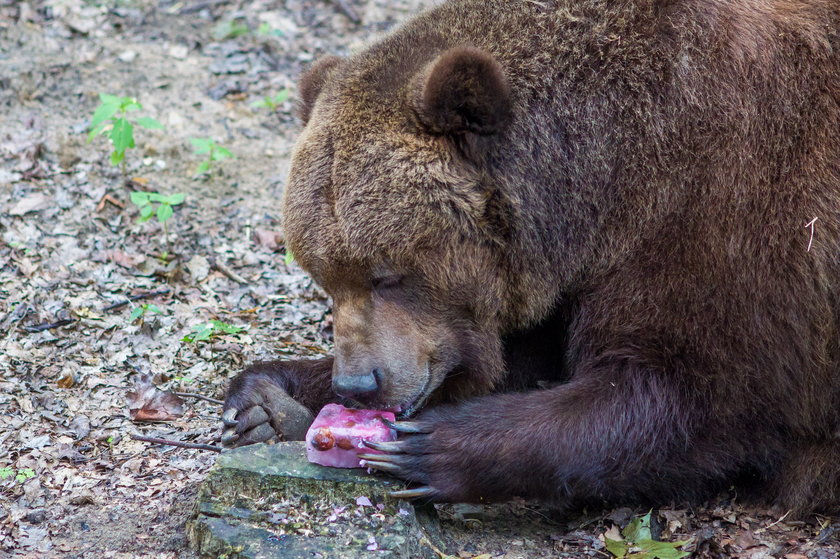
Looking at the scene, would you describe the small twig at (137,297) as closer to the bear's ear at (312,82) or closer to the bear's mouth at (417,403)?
the bear's ear at (312,82)

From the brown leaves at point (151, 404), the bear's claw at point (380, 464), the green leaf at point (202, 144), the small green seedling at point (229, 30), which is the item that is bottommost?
the brown leaves at point (151, 404)

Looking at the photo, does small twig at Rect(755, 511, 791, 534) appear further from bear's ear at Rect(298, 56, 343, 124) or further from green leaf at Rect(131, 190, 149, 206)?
green leaf at Rect(131, 190, 149, 206)

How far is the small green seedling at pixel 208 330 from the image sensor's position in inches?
256

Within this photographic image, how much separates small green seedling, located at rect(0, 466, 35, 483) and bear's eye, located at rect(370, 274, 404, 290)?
2.17m

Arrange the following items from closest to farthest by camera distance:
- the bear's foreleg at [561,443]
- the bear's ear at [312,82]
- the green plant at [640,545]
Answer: the green plant at [640,545], the bear's foreleg at [561,443], the bear's ear at [312,82]

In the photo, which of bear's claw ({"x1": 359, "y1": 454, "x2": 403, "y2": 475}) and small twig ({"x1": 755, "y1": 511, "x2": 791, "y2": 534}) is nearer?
bear's claw ({"x1": 359, "y1": 454, "x2": 403, "y2": 475})

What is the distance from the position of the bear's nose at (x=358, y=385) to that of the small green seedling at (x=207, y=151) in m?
4.20

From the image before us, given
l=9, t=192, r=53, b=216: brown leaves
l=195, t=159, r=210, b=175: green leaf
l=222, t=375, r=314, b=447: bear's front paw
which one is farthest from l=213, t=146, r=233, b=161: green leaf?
l=222, t=375, r=314, b=447: bear's front paw

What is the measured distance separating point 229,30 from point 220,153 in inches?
120

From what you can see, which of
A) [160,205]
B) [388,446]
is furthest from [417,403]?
[160,205]

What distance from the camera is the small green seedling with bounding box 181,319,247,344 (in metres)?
6.51

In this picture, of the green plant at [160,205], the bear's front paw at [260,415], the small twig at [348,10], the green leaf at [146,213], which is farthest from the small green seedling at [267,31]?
the bear's front paw at [260,415]

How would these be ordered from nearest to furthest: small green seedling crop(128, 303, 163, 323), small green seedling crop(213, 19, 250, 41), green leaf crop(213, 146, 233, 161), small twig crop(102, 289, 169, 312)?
small green seedling crop(128, 303, 163, 323) → small twig crop(102, 289, 169, 312) → green leaf crop(213, 146, 233, 161) → small green seedling crop(213, 19, 250, 41)

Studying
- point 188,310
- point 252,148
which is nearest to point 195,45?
point 252,148
